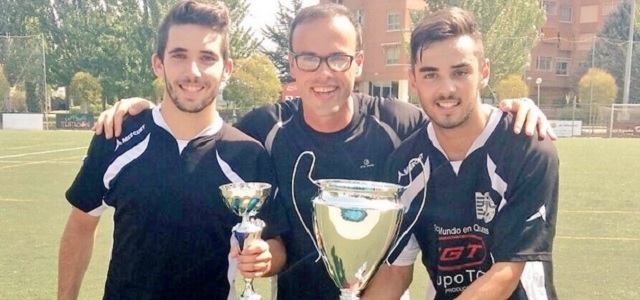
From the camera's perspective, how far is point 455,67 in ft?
8.13

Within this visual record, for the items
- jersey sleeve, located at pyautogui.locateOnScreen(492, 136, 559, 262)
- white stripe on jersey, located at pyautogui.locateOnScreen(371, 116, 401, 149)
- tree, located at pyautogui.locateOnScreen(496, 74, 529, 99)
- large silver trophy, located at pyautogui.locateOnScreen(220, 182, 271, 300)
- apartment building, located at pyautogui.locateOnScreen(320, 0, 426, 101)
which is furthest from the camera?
apartment building, located at pyautogui.locateOnScreen(320, 0, 426, 101)

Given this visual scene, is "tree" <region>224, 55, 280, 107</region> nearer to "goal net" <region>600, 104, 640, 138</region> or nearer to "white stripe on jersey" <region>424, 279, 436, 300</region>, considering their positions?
"goal net" <region>600, 104, 640, 138</region>

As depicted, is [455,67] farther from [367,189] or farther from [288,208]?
[288,208]

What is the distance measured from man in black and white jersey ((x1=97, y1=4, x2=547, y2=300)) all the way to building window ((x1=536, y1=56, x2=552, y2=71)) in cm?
5152

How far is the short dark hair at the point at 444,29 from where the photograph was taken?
2.50 meters

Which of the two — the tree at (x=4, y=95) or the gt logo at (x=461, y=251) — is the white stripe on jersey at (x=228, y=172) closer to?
the gt logo at (x=461, y=251)

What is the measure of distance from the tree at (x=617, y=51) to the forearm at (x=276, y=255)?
127 ft

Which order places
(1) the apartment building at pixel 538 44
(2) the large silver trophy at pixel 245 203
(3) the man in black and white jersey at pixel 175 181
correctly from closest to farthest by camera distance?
(2) the large silver trophy at pixel 245 203 < (3) the man in black and white jersey at pixel 175 181 < (1) the apartment building at pixel 538 44

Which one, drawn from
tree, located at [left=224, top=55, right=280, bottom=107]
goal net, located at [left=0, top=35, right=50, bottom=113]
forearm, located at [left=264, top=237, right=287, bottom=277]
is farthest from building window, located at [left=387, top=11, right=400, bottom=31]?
forearm, located at [left=264, top=237, right=287, bottom=277]

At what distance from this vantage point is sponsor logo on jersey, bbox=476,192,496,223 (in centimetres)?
255

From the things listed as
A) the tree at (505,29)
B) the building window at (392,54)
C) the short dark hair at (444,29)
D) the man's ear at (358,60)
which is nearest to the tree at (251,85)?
the tree at (505,29)

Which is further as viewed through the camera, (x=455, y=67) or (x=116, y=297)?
(x=116, y=297)

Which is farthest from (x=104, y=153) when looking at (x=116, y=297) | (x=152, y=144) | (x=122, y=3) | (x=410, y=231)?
(x=122, y=3)

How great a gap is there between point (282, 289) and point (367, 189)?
1003 mm
